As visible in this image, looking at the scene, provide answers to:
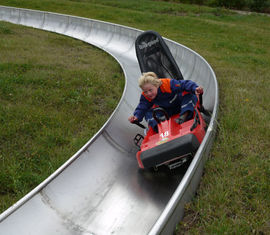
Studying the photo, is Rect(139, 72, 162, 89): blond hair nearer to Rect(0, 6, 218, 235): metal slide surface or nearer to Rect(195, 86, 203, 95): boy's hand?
Rect(195, 86, 203, 95): boy's hand

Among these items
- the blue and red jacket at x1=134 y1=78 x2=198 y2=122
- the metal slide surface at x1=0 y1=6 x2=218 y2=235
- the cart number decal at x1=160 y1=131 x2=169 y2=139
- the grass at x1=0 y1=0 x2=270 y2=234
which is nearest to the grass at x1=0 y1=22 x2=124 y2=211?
the metal slide surface at x1=0 y1=6 x2=218 y2=235

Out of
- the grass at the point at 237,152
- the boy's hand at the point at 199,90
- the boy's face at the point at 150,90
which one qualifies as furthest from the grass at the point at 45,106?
the grass at the point at 237,152

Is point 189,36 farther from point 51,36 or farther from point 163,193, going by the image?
point 163,193

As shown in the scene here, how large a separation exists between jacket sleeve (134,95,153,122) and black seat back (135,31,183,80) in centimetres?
112

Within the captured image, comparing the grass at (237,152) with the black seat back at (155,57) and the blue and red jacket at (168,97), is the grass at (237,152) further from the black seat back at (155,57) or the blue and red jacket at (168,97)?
the black seat back at (155,57)

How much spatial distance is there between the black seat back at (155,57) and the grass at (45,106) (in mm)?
1115

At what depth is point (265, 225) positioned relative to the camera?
243cm

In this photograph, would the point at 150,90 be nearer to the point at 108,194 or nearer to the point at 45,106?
the point at 108,194

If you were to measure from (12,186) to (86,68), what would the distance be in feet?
16.1

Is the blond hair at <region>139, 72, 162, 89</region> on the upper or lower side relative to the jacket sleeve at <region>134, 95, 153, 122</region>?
upper

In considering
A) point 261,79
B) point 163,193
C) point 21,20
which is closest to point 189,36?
point 261,79

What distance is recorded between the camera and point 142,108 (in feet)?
14.6

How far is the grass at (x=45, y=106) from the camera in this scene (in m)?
4.18

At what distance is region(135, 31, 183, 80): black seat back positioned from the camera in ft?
18.0
